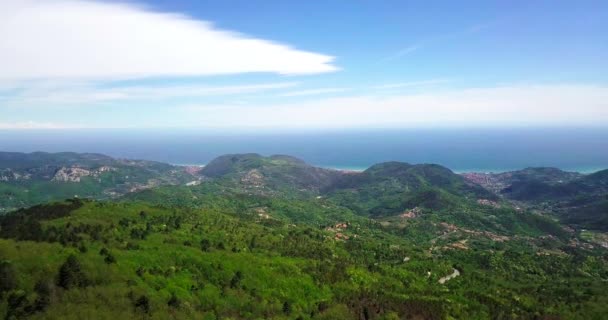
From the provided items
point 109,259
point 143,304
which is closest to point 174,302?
point 143,304

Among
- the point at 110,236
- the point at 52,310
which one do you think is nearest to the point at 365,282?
the point at 110,236

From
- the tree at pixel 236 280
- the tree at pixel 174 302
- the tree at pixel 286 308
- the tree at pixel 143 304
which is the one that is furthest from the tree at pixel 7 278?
the tree at pixel 286 308

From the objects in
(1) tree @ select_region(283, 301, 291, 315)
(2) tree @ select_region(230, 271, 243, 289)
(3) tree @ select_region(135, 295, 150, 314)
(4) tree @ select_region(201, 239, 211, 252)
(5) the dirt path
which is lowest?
(5) the dirt path

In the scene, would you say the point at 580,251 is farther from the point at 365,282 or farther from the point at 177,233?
the point at 177,233

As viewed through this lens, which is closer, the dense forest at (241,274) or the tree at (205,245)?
the dense forest at (241,274)

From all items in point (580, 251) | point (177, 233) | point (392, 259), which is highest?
point (177, 233)

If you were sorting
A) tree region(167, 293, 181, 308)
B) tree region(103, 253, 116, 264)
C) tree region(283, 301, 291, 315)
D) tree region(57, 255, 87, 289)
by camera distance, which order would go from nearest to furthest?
1. tree region(57, 255, 87, 289)
2. tree region(167, 293, 181, 308)
3. tree region(103, 253, 116, 264)
4. tree region(283, 301, 291, 315)

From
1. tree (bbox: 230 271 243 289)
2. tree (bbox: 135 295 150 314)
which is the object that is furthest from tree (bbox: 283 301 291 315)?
tree (bbox: 135 295 150 314)

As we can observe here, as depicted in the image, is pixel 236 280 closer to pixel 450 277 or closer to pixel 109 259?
pixel 109 259

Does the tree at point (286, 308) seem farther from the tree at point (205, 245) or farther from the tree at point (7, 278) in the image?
the tree at point (7, 278)

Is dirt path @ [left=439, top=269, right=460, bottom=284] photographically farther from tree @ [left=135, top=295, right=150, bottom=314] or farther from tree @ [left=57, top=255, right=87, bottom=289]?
tree @ [left=57, top=255, right=87, bottom=289]

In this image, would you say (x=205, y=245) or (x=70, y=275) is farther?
(x=205, y=245)
